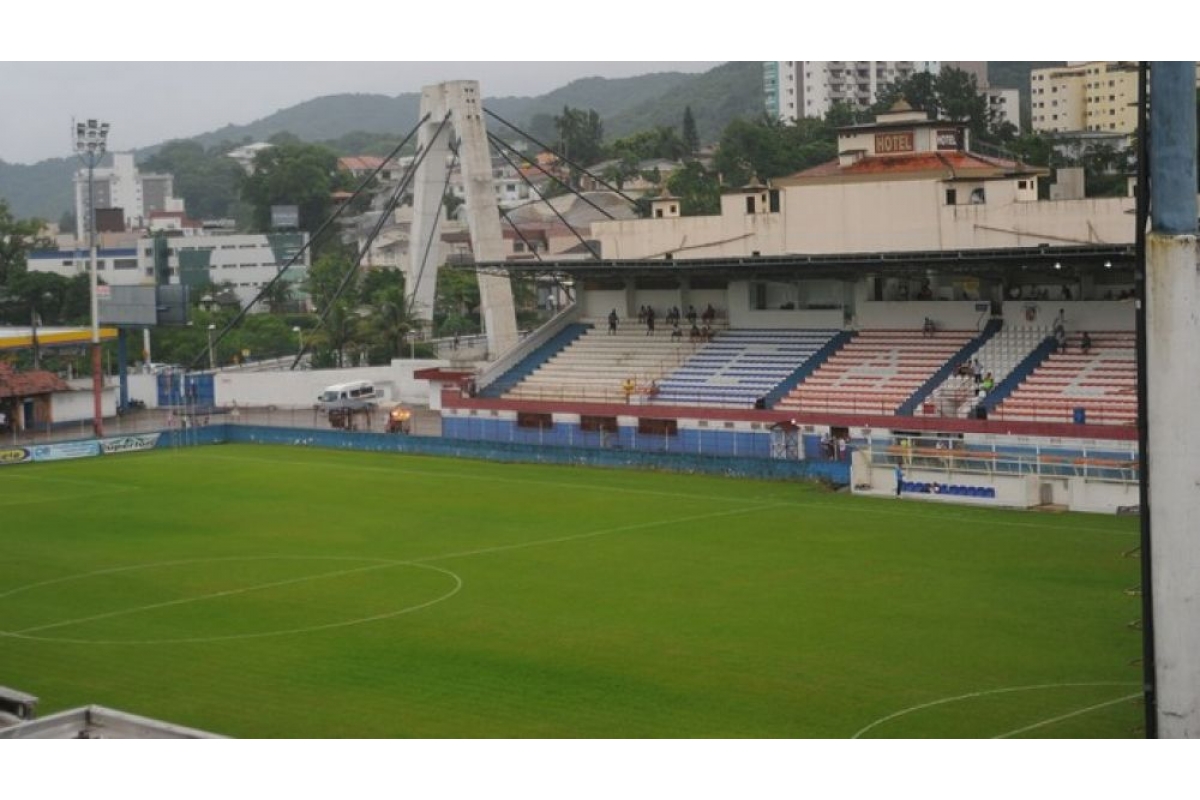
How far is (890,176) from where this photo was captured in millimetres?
48188

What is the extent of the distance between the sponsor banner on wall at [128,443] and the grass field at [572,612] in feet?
31.4

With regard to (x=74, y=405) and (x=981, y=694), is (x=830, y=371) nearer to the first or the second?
(x=981, y=694)

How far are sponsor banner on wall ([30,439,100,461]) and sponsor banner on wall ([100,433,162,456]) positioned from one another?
0.26 meters

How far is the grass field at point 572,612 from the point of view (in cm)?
2086

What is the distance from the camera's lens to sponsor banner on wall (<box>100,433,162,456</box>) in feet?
169

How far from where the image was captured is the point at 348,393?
6259 cm

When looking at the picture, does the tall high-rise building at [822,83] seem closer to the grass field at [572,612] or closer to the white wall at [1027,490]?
the white wall at [1027,490]

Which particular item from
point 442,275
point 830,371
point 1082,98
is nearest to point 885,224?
point 830,371

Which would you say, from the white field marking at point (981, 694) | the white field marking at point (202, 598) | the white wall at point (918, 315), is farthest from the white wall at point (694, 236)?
the white field marking at point (981, 694)

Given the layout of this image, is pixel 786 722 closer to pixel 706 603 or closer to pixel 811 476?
Result: pixel 706 603

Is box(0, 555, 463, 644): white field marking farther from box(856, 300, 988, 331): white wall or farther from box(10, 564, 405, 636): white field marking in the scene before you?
box(856, 300, 988, 331): white wall

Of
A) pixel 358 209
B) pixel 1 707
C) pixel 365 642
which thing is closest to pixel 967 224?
pixel 365 642

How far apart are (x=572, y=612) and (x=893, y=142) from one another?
26833 mm

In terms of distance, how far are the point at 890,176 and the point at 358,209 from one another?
120 metres
